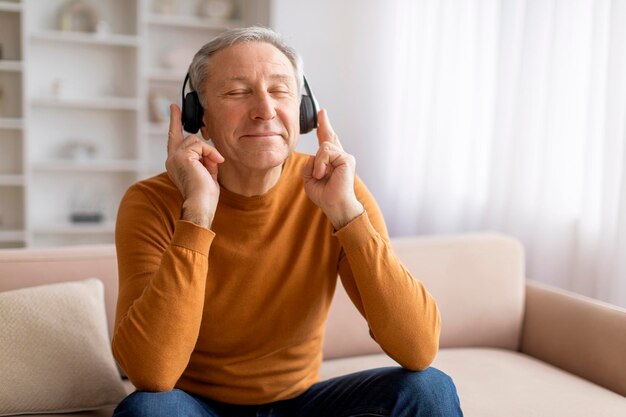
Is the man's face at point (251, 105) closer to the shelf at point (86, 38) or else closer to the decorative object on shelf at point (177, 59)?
the shelf at point (86, 38)

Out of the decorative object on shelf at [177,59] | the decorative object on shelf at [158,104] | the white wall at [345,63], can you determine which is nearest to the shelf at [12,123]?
the decorative object on shelf at [158,104]

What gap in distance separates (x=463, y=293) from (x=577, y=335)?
34cm

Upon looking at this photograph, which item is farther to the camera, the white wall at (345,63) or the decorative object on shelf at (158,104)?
the decorative object on shelf at (158,104)

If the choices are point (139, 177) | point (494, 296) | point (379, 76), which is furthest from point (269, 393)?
point (139, 177)

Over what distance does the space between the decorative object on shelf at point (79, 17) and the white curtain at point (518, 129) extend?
180 centimetres

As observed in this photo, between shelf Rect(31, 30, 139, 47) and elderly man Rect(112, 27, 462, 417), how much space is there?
313 centimetres

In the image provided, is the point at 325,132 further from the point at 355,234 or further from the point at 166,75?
the point at 166,75

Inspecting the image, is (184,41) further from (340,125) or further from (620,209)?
(620,209)

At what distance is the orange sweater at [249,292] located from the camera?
4.38 feet

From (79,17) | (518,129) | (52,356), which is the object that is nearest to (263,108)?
(52,356)

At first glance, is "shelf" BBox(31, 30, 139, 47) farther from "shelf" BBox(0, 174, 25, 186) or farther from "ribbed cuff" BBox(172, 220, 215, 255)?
"ribbed cuff" BBox(172, 220, 215, 255)

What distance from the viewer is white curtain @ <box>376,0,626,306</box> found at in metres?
2.46

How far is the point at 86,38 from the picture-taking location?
14.5 feet

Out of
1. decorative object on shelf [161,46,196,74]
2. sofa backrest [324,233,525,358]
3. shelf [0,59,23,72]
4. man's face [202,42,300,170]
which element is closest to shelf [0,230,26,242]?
shelf [0,59,23,72]
